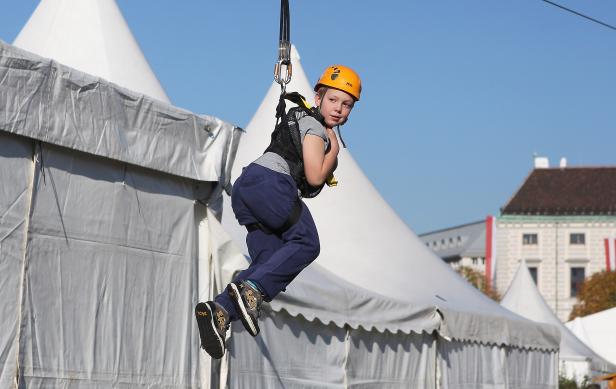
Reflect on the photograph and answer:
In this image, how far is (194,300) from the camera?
784 centimetres

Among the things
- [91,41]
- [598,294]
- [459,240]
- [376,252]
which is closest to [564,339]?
[376,252]

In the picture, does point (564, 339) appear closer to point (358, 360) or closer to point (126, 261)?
point (358, 360)

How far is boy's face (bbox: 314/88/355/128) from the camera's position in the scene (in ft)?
16.1

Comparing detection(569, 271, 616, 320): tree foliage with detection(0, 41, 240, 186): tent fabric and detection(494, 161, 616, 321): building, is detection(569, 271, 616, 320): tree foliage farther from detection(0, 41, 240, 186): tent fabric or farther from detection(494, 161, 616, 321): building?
detection(0, 41, 240, 186): tent fabric

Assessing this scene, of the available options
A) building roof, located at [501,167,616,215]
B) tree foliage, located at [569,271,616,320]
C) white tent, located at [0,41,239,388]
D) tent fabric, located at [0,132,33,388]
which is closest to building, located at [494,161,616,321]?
Result: building roof, located at [501,167,616,215]

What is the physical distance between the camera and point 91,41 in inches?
382

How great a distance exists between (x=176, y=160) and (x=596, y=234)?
248 feet

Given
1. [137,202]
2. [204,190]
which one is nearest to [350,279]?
[204,190]

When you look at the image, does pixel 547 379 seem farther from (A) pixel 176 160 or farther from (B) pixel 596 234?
(B) pixel 596 234

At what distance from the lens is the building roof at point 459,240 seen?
106 meters

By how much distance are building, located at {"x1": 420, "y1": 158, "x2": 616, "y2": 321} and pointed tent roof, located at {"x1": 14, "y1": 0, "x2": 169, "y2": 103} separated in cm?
7124

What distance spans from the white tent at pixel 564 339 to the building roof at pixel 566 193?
5446 centimetres

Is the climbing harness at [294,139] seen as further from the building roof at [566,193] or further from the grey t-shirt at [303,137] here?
the building roof at [566,193]

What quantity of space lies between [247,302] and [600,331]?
24.7m
